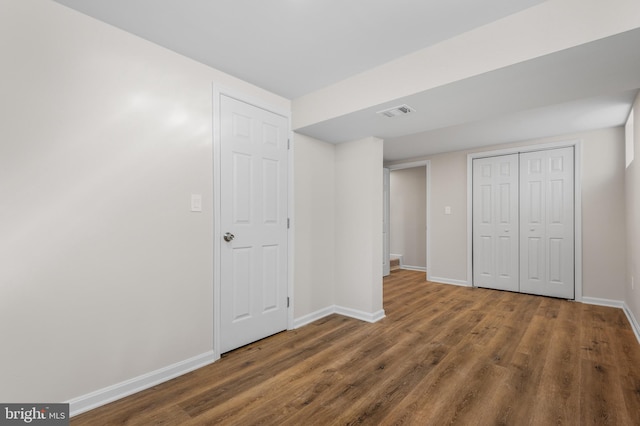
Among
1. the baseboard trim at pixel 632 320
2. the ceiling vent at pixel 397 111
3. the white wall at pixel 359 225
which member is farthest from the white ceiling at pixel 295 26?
the baseboard trim at pixel 632 320

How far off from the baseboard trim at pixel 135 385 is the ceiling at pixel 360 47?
2.31 m

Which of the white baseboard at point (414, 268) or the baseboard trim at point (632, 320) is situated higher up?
the baseboard trim at point (632, 320)

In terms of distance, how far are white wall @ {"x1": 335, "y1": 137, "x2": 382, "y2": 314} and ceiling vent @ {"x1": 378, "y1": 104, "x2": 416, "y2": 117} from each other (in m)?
0.69

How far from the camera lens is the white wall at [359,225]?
130 inches

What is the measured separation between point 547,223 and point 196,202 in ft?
15.1

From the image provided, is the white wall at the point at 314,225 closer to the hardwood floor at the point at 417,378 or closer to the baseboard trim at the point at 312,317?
the baseboard trim at the point at 312,317

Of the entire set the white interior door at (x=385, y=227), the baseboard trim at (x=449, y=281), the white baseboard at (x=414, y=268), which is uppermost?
the white interior door at (x=385, y=227)

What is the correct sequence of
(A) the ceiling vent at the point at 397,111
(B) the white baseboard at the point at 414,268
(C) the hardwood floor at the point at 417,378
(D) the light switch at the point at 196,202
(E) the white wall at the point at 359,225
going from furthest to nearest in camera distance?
1. (B) the white baseboard at the point at 414,268
2. (E) the white wall at the point at 359,225
3. (A) the ceiling vent at the point at 397,111
4. (D) the light switch at the point at 196,202
5. (C) the hardwood floor at the point at 417,378

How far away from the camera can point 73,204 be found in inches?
68.4

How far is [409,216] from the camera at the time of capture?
680cm

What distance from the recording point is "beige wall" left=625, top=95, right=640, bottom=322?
2.69 m

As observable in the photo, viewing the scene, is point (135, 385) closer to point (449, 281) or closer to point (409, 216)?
point (449, 281)

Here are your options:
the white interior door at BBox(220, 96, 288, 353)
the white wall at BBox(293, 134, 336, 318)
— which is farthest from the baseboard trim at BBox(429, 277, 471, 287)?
the white interior door at BBox(220, 96, 288, 353)

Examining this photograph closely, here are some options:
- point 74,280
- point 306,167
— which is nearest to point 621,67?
point 306,167
